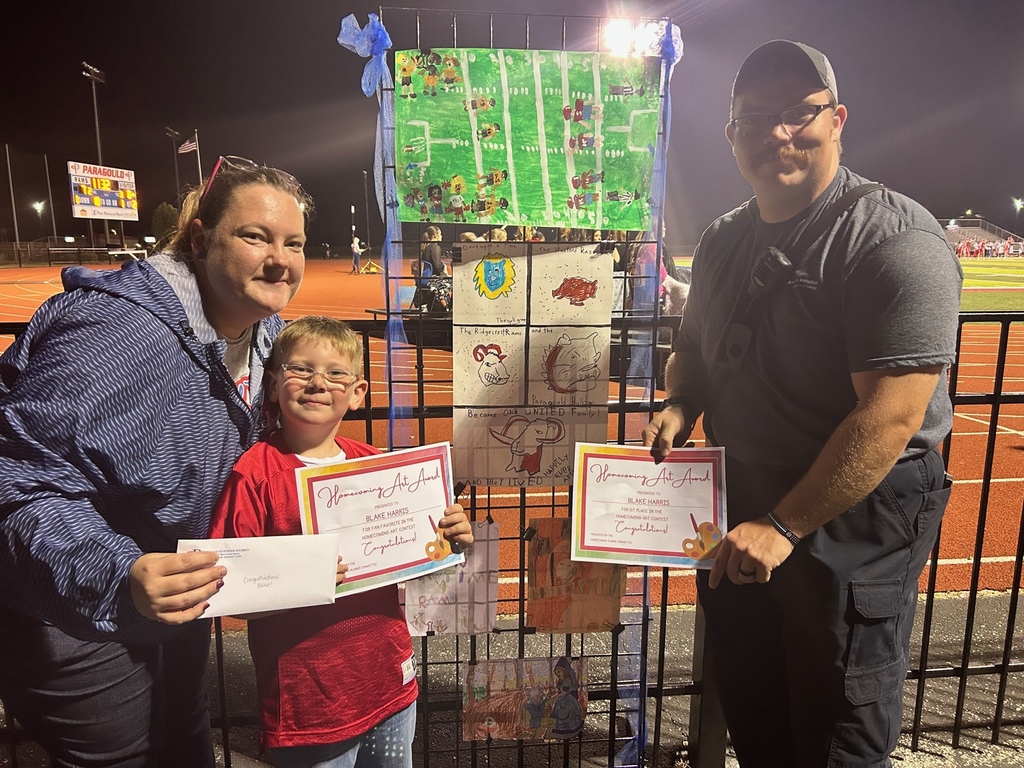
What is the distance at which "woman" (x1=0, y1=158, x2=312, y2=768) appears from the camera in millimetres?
1233

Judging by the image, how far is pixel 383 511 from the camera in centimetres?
164

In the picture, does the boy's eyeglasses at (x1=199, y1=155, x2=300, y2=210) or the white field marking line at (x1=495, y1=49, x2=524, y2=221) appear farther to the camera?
the white field marking line at (x1=495, y1=49, x2=524, y2=221)

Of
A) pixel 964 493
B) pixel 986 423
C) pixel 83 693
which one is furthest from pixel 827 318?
pixel 986 423

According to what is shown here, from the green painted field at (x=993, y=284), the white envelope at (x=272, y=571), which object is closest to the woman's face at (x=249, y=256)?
the white envelope at (x=272, y=571)

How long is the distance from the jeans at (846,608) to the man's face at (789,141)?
2.50 feet

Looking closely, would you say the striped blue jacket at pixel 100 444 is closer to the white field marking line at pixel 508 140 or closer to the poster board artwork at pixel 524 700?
the white field marking line at pixel 508 140

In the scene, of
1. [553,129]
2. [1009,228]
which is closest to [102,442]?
[553,129]

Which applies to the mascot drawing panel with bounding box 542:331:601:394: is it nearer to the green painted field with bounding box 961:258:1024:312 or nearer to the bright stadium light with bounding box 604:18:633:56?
the bright stadium light with bounding box 604:18:633:56

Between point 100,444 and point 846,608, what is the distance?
5.90ft

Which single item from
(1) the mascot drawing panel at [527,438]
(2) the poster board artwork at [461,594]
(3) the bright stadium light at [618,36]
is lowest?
(2) the poster board artwork at [461,594]

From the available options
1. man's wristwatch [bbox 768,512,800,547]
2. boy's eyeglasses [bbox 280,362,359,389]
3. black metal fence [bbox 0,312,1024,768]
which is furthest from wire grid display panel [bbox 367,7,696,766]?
man's wristwatch [bbox 768,512,800,547]

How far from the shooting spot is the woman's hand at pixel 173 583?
1.25 m

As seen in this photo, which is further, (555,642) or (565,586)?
(555,642)

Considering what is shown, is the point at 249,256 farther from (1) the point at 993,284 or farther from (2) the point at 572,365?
(1) the point at 993,284
